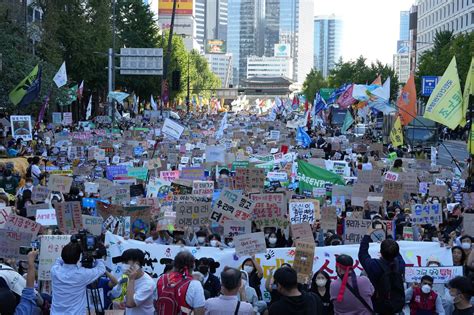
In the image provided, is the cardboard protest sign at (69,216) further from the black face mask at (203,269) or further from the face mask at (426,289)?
the face mask at (426,289)

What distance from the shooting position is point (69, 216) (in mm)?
11445

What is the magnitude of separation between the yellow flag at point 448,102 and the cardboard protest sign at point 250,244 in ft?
32.9

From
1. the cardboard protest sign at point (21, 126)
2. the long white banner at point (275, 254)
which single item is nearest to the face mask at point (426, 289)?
the long white banner at point (275, 254)

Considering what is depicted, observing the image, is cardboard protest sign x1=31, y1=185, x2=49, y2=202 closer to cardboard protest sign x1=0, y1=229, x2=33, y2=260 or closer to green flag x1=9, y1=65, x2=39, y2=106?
cardboard protest sign x1=0, y1=229, x2=33, y2=260

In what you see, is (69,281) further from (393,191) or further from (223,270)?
(393,191)

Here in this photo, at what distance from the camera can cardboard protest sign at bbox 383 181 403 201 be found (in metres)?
15.1

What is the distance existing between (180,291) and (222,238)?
5.05m

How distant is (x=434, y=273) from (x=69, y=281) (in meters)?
3.67

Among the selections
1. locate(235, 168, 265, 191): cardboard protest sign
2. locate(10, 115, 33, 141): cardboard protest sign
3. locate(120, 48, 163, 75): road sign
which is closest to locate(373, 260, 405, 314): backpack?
locate(235, 168, 265, 191): cardboard protest sign

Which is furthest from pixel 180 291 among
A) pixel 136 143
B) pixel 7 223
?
pixel 136 143

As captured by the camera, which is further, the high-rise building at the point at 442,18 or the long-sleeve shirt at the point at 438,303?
the high-rise building at the point at 442,18

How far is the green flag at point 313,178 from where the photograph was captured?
58.4ft

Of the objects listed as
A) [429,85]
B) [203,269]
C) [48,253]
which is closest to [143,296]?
[203,269]

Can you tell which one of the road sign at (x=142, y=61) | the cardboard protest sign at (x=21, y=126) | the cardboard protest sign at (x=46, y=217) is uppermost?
the road sign at (x=142, y=61)
